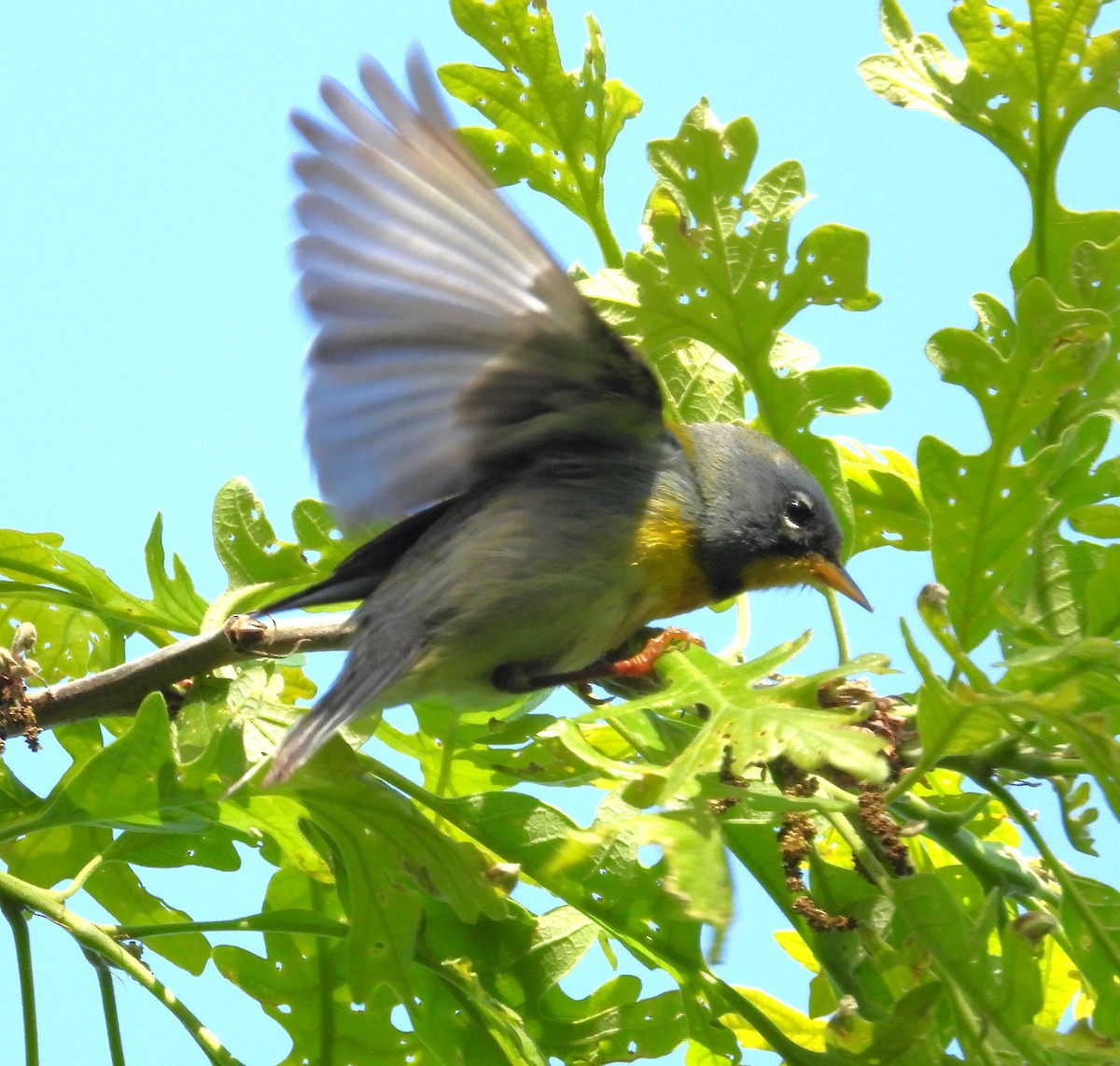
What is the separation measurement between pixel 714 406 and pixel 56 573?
4.86ft

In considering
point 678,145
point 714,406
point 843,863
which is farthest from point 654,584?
point 678,145

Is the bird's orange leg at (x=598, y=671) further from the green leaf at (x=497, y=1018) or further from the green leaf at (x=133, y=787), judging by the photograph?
the green leaf at (x=133, y=787)

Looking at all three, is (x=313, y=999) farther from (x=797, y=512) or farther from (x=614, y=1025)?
(x=797, y=512)

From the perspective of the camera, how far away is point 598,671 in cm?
304

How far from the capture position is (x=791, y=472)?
3480mm

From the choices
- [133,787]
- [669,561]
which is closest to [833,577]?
[669,561]

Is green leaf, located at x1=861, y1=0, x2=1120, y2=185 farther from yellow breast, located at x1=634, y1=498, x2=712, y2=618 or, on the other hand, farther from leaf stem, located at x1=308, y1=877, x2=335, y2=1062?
leaf stem, located at x1=308, y1=877, x2=335, y2=1062

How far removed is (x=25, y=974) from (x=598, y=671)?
1.25 meters

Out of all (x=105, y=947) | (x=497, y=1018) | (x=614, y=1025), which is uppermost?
(x=105, y=947)

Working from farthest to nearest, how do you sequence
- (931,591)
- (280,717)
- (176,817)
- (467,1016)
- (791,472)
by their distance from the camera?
(791,472)
(280,717)
(467,1016)
(176,817)
(931,591)

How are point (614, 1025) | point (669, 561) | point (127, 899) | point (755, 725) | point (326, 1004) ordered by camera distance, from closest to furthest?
point (755, 725) → point (614, 1025) → point (326, 1004) → point (127, 899) → point (669, 561)

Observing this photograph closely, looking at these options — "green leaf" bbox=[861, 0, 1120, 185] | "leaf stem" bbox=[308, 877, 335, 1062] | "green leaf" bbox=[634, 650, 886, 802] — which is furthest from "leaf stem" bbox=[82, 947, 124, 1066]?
"green leaf" bbox=[861, 0, 1120, 185]

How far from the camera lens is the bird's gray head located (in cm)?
345

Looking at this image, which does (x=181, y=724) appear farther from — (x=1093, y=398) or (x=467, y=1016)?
(x=1093, y=398)
